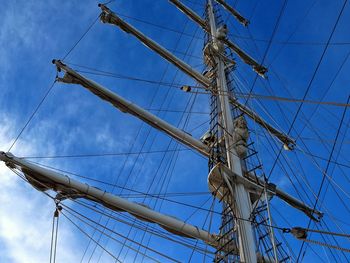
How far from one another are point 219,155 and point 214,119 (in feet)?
5.93

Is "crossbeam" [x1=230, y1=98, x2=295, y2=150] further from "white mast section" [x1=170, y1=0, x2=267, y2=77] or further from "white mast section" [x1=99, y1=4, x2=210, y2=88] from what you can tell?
"white mast section" [x1=170, y1=0, x2=267, y2=77]

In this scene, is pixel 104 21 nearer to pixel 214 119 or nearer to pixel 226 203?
pixel 214 119

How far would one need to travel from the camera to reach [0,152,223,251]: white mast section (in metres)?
8.21

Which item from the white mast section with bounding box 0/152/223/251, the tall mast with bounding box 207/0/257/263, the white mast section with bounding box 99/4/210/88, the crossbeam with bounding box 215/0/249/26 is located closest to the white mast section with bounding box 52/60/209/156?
the tall mast with bounding box 207/0/257/263

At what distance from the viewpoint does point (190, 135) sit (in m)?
10.8

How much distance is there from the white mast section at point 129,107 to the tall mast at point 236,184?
0.88 m

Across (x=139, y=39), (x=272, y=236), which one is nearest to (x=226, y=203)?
(x=272, y=236)

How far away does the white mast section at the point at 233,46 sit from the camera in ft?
49.0

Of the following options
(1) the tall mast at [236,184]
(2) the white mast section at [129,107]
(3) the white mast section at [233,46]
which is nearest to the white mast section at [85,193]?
(1) the tall mast at [236,184]

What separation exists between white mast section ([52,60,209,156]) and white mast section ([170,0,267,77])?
4.65 metres

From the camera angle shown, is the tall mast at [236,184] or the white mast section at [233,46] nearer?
the tall mast at [236,184]

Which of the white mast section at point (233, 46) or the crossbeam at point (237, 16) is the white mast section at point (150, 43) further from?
the crossbeam at point (237, 16)

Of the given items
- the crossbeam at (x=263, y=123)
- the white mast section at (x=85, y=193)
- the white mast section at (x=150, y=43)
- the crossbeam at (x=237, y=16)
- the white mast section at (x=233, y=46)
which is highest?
the crossbeam at (x=237, y=16)

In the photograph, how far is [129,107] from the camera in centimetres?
1074
